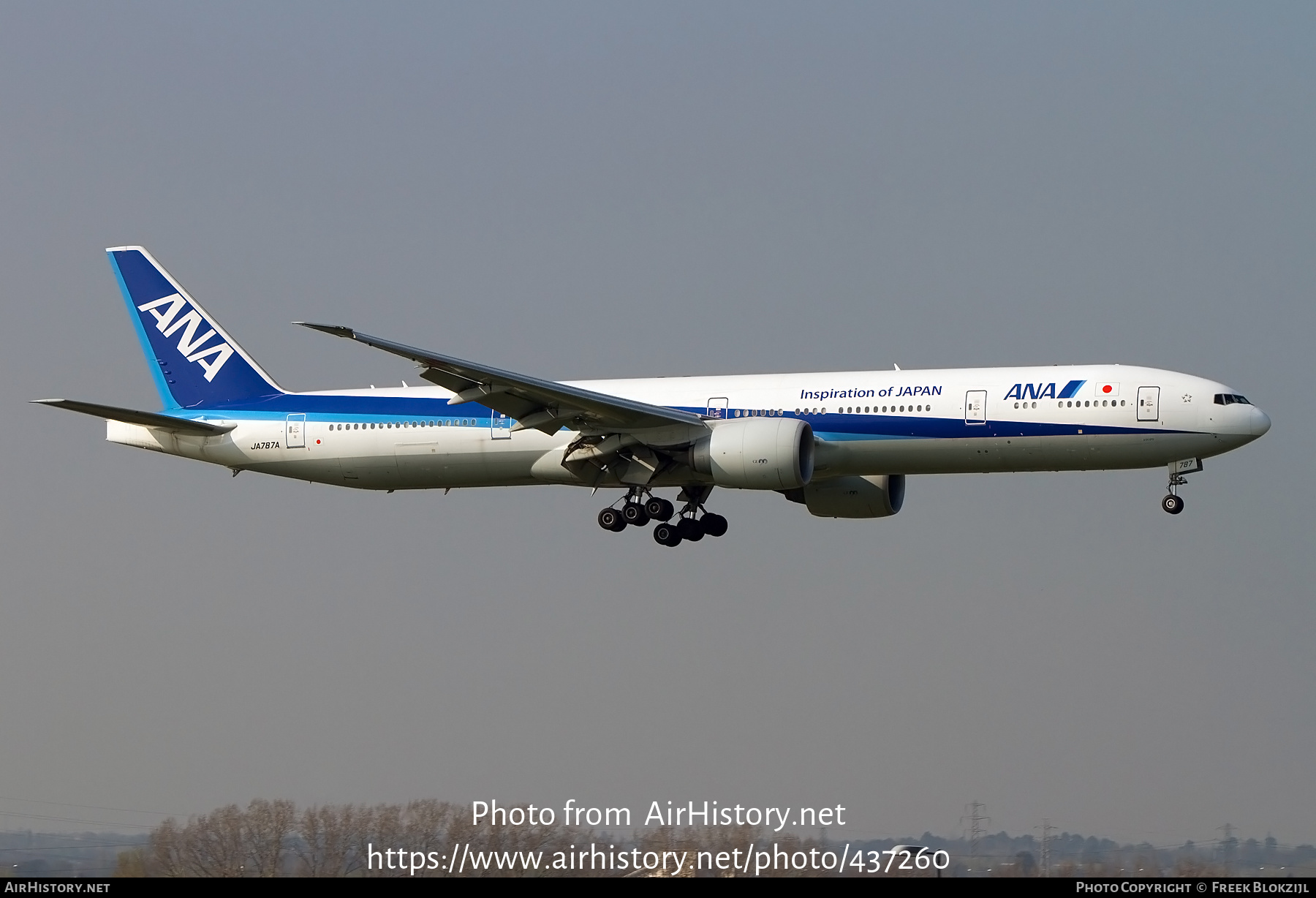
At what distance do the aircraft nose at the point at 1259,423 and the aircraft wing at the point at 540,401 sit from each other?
521 inches

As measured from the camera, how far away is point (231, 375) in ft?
169

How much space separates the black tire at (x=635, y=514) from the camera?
4812cm

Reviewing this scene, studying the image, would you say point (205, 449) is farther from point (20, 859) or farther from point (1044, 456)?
point (1044, 456)

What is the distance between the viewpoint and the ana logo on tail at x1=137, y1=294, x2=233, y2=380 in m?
51.8

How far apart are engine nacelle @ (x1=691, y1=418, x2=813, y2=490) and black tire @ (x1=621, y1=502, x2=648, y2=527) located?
3.63 metres

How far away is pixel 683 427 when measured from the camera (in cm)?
4516

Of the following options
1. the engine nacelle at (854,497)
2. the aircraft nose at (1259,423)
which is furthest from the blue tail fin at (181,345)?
the aircraft nose at (1259,423)

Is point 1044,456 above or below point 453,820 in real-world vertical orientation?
above

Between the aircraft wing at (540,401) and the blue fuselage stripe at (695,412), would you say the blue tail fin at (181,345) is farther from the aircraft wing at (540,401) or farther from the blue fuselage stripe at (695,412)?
Answer: the aircraft wing at (540,401)

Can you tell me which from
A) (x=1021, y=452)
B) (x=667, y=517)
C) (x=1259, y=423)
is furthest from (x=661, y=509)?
(x=1259, y=423)

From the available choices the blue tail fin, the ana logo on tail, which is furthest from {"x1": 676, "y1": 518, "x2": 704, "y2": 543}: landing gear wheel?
the ana logo on tail

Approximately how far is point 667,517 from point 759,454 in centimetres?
511
